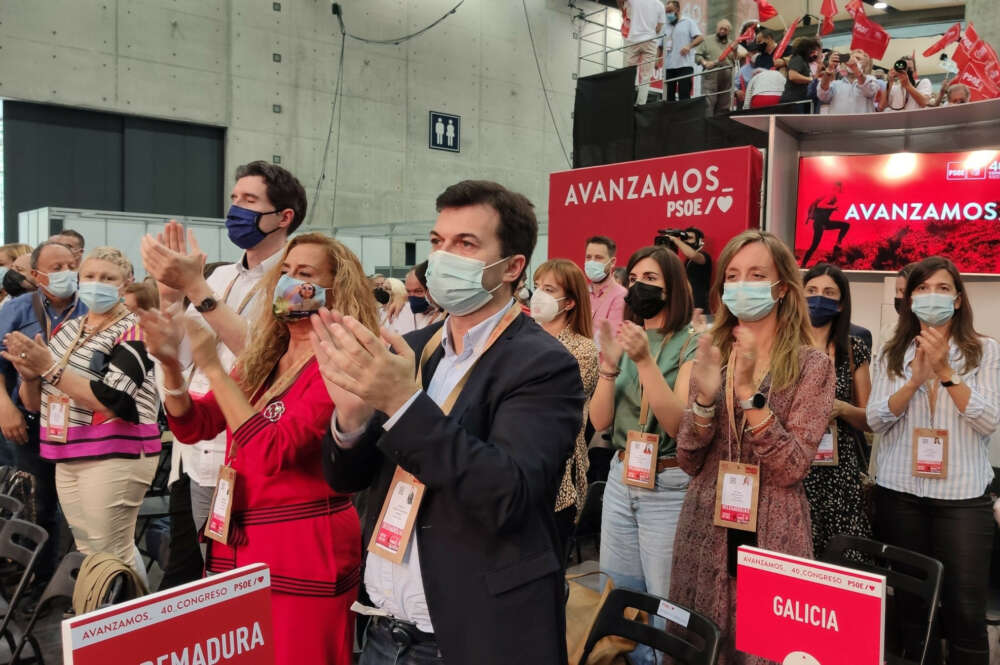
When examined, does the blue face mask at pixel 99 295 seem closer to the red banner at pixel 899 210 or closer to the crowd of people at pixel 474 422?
the crowd of people at pixel 474 422

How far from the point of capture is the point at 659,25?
9555mm

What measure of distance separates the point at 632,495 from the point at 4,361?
11.4 ft

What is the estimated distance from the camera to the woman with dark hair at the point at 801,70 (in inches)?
284

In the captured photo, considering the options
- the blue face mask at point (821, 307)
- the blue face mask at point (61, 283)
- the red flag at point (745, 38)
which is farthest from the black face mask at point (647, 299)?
the red flag at point (745, 38)

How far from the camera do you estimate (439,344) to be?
1.57m

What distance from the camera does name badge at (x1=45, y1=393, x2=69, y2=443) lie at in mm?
3254

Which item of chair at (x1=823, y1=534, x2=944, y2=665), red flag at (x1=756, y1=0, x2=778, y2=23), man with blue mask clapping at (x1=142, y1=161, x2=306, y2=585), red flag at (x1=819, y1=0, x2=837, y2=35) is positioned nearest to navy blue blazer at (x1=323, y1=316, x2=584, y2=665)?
man with blue mask clapping at (x1=142, y1=161, x2=306, y2=585)

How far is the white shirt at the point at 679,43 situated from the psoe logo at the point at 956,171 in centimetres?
373

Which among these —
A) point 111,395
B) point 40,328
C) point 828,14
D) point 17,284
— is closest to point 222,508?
point 111,395

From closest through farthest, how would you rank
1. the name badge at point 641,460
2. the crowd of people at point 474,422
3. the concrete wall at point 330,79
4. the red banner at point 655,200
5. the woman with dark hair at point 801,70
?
the crowd of people at point 474,422 → the name badge at point 641,460 → the red banner at point 655,200 → the woman with dark hair at point 801,70 → the concrete wall at point 330,79

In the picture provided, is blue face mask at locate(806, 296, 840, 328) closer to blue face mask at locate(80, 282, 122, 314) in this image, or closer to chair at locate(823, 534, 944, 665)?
chair at locate(823, 534, 944, 665)

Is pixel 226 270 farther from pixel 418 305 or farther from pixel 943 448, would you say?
→ pixel 943 448

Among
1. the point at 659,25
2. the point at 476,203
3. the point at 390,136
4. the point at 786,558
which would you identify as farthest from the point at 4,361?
the point at 390,136

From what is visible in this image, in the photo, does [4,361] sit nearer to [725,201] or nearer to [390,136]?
[725,201]
